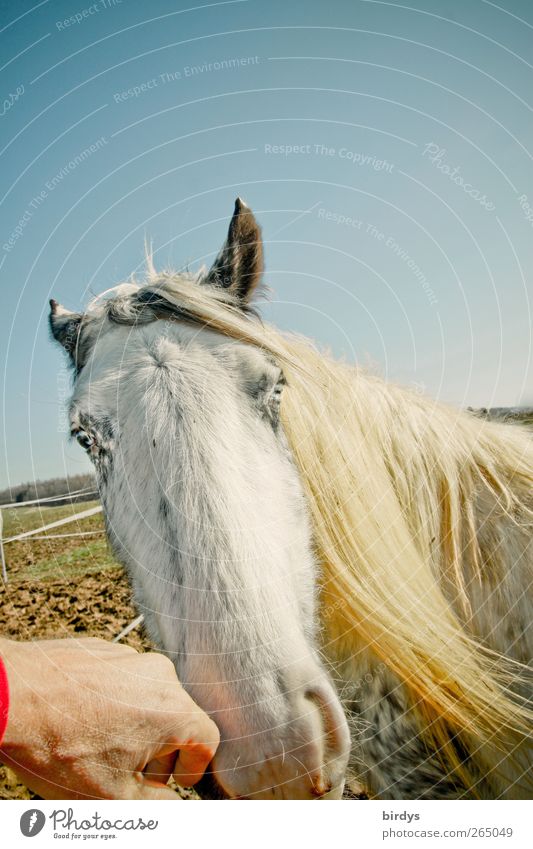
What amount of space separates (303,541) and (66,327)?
3.17 feet

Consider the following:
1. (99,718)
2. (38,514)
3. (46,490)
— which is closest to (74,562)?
(38,514)

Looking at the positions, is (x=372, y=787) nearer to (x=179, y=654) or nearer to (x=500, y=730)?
(x=500, y=730)

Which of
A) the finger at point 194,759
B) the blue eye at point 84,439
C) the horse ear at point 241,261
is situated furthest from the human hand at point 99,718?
the horse ear at point 241,261

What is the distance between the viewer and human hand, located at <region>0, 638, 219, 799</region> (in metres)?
0.84

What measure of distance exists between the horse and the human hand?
0.05m

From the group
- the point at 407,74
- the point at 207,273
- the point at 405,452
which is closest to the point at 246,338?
the point at 207,273

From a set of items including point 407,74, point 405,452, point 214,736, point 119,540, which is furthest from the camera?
point 407,74

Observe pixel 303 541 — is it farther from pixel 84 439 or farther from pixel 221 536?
pixel 84 439

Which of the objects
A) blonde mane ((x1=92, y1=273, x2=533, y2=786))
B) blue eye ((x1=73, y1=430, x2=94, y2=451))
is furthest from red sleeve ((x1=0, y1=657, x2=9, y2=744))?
blonde mane ((x1=92, y1=273, x2=533, y2=786))

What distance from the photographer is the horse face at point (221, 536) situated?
832 mm

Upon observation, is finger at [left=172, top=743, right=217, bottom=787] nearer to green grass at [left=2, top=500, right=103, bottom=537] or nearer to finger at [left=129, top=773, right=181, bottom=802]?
finger at [left=129, top=773, right=181, bottom=802]

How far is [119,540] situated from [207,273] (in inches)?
30.6

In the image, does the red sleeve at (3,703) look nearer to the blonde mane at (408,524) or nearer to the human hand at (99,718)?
the human hand at (99,718)

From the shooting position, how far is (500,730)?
3.87 feet
